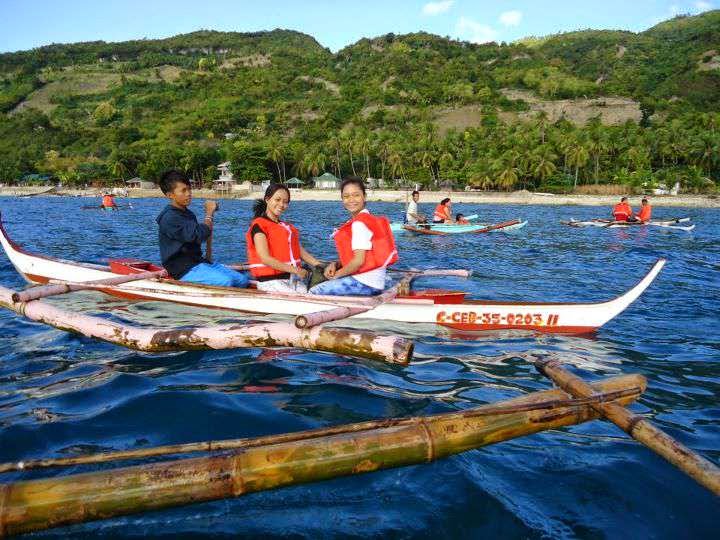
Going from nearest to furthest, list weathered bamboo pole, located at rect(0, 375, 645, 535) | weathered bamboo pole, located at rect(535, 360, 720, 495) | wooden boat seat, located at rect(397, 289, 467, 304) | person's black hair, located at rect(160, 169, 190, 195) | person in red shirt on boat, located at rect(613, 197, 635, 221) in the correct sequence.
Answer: weathered bamboo pole, located at rect(0, 375, 645, 535), weathered bamboo pole, located at rect(535, 360, 720, 495), person's black hair, located at rect(160, 169, 190, 195), wooden boat seat, located at rect(397, 289, 467, 304), person in red shirt on boat, located at rect(613, 197, 635, 221)

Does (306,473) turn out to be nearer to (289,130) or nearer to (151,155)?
(151,155)

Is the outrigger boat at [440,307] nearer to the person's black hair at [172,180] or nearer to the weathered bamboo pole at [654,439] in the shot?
the person's black hair at [172,180]

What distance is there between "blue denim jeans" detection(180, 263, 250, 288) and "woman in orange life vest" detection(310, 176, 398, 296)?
4.55ft

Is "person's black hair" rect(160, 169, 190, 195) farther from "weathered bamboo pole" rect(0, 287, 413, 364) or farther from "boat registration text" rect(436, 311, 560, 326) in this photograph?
"boat registration text" rect(436, 311, 560, 326)

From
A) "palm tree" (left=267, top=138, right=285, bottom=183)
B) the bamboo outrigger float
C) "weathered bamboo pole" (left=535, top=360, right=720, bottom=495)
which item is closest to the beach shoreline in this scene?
"palm tree" (left=267, top=138, right=285, bottom=183)

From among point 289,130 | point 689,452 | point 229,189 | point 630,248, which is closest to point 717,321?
point 689,452

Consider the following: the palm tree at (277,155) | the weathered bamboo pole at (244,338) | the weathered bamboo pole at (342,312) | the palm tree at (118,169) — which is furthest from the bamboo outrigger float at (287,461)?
the palm tree at (118,169)

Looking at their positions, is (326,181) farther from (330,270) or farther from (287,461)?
(287,461)

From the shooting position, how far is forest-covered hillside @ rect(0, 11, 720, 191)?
256 feet

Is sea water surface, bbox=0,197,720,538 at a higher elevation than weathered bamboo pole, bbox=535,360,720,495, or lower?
lower

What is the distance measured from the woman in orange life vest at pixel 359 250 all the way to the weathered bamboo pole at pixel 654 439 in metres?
3.49

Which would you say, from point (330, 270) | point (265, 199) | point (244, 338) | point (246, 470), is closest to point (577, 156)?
point (330, 270)

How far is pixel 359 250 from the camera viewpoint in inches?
274

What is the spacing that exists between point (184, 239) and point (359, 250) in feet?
8.79
